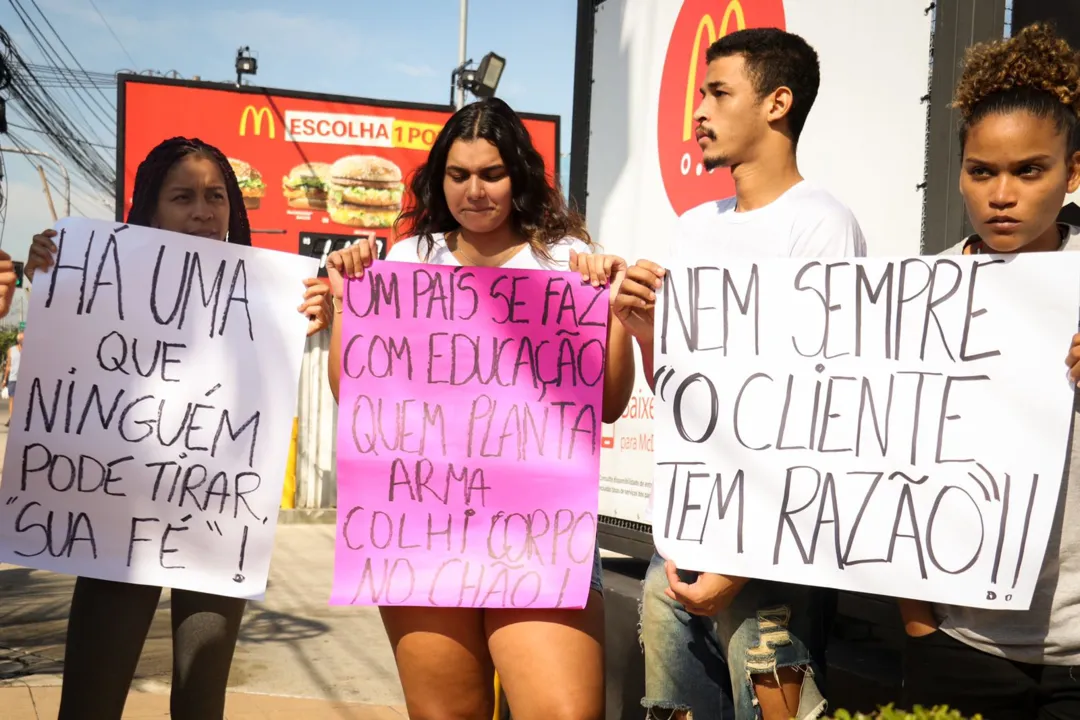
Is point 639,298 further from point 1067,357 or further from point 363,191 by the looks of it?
point 363,191

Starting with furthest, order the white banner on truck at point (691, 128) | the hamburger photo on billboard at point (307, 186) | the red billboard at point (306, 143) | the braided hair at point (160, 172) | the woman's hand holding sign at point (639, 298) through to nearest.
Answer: the hamburger photo on billboard at point (307, 186), the red billboard at point (306, 143), the white banner on truck at point (691, 128), the braided hair at point (160, 172), the woman's hand holding sign at point (639, 298)

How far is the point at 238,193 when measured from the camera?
299 cm

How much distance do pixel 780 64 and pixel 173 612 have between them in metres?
2.08

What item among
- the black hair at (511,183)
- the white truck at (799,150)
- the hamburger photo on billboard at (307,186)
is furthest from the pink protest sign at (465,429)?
the hamburger photo on billboard at (307,186)

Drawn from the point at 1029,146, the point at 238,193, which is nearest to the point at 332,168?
the point at 238,193

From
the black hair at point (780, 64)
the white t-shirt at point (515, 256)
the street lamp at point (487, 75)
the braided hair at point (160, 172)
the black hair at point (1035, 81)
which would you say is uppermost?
the street lamp at point (487, 75)

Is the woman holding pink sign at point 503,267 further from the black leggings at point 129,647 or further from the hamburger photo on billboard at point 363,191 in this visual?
the hamburger photo on billboard at point 363,191

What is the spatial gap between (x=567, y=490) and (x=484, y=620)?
362 mm

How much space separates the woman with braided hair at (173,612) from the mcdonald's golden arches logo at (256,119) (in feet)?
46.6

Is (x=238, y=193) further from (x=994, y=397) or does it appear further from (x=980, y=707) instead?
(x=980, y=707)

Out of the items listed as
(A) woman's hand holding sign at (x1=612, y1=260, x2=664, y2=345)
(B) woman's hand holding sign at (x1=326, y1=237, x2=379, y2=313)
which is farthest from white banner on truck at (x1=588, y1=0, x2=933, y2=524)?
(B) woman's hand holding sign at (x1=326, y1=237, x2=379, y2=313)

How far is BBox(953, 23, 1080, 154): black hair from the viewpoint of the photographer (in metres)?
2.12

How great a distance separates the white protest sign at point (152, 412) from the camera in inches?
106

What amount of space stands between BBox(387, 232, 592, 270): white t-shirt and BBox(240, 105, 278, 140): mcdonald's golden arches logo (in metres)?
14.7
